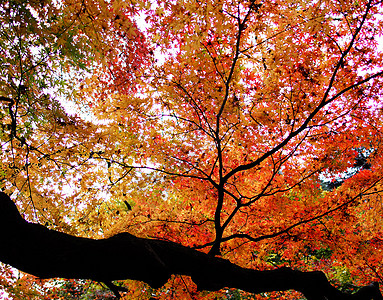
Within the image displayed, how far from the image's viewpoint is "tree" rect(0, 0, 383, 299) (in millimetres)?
2637

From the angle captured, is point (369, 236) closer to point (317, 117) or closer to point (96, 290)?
point (317, 117)

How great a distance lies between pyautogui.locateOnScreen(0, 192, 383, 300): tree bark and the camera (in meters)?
2.09

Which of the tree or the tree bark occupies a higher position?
the tree

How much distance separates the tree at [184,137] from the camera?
8.65 ft

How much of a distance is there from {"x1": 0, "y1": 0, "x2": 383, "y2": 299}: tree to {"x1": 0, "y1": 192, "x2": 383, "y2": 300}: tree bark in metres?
0.02

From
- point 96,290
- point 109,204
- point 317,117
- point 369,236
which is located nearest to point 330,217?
point 369,236

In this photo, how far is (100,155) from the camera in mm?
4031

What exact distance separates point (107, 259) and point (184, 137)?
2860 mm

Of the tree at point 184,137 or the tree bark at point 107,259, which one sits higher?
the tree at point 184,137

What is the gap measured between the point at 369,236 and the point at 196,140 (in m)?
5.71

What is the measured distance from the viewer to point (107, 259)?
2.48 metres

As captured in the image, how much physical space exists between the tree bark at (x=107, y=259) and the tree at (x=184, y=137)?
0.02 metres

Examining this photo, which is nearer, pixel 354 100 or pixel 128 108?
pixel 128 108

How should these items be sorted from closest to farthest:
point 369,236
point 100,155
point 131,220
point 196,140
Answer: point 100,155, point 131,220, point 196,140, point 369,236
